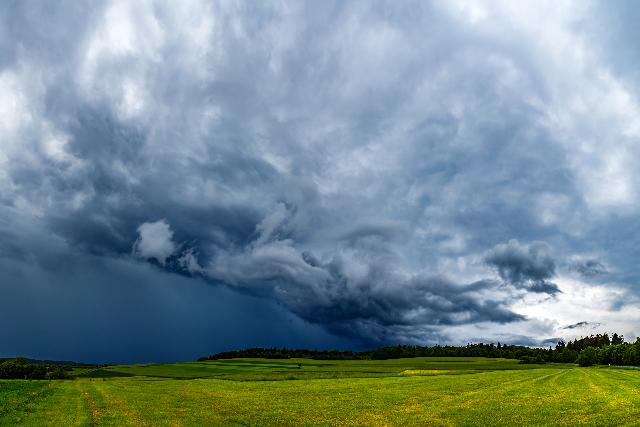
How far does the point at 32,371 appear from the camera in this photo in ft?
473

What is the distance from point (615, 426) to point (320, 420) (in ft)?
72.2

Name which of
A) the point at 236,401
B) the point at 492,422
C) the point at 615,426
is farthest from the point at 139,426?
the point at 615,426

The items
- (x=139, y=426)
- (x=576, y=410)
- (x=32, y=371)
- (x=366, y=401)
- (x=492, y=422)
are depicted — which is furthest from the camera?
(x=32, y=371)

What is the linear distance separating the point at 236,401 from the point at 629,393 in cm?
4951

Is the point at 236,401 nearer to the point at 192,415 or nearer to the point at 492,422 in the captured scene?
the point at 192,415

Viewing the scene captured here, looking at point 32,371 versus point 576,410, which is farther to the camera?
point 32,371

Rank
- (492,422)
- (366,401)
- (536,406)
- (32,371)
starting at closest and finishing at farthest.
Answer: (492,422) → (536,406) → (366,401) → (32,371)

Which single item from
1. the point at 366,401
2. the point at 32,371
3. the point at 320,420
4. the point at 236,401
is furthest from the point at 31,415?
the point at 32,371

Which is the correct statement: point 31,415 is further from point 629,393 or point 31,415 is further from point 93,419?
point 629,393

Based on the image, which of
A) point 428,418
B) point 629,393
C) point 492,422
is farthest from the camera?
point 629,393

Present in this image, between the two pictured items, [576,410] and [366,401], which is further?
[366,401]

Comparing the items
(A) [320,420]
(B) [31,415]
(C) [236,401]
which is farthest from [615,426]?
(B) [31,415]

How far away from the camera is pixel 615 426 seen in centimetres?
3456

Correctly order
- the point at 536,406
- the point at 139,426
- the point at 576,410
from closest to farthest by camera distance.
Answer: the point at 139,426
the point at 576,410
the point at 536,406
